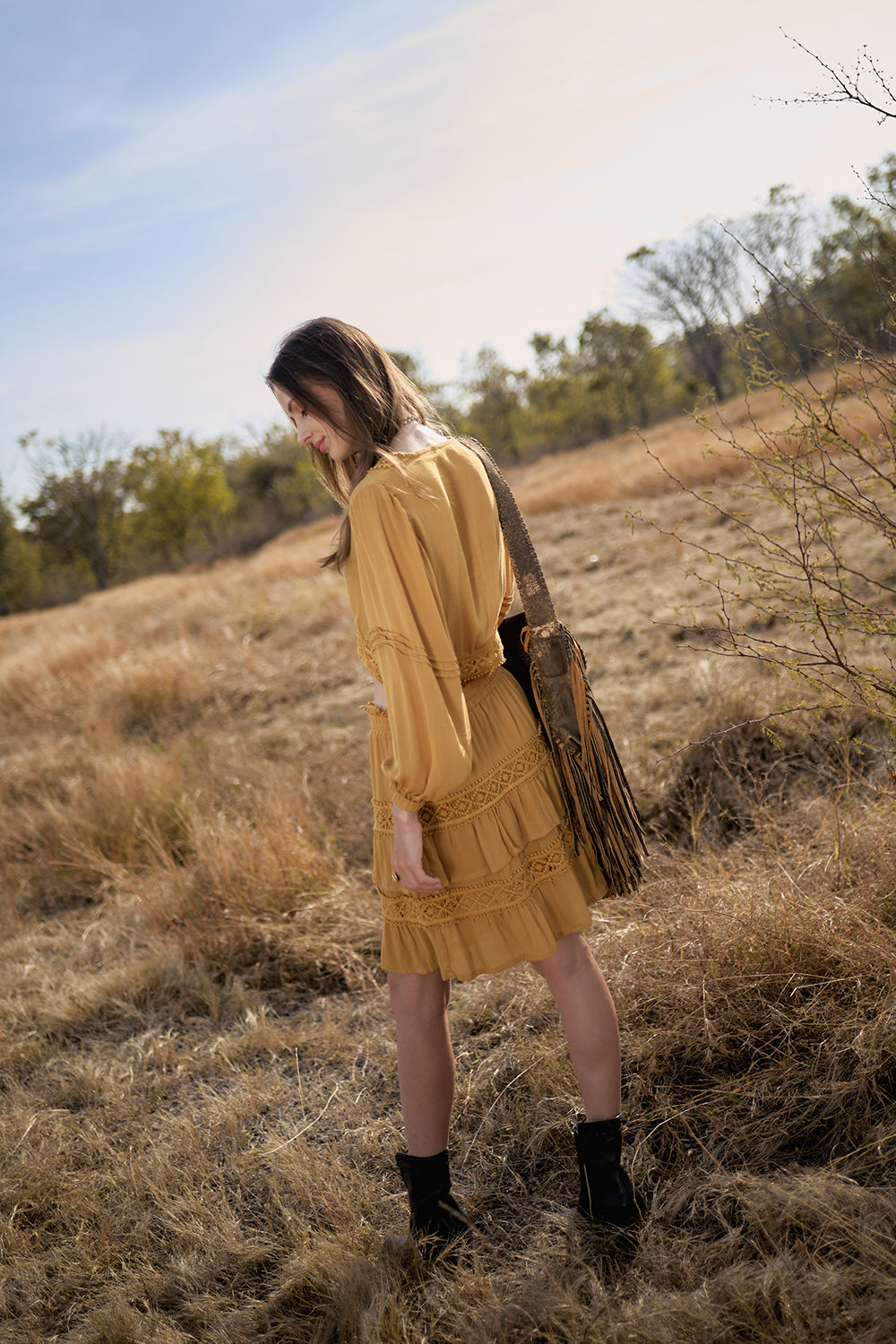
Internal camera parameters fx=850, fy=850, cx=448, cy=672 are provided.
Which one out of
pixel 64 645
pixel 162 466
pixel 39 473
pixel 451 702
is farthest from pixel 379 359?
pixel 39 473

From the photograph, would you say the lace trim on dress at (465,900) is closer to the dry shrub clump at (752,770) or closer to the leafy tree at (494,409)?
the dry shrub clump at (752,770)

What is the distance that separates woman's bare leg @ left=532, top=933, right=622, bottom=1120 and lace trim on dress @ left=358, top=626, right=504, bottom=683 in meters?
0.58

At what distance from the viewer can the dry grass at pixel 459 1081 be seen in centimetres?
169

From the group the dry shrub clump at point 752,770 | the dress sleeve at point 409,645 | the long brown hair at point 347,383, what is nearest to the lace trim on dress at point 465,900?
the dress sleeve at point 409,645

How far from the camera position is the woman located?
1522mm

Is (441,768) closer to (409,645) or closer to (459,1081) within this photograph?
(409,645)

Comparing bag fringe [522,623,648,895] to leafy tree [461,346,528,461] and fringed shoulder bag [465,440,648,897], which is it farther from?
leafy tree [461,346,528,461]

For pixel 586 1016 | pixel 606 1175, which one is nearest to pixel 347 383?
pixel 586 1016

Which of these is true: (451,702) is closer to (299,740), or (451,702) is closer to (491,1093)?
(491,1093)

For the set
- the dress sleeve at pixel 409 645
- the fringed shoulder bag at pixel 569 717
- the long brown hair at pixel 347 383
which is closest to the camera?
the dress sleeve at pixel 409 645

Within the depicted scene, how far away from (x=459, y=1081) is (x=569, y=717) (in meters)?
1.35

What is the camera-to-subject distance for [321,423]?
1.68m

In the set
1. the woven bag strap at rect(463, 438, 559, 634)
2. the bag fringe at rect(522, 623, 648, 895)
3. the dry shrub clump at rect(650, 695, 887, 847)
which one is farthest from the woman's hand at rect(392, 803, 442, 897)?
the dry shrub clump at rect(650, 695, 887, 847)

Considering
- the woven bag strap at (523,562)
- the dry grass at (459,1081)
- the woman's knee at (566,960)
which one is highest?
the woven bag strap at (523,562)
